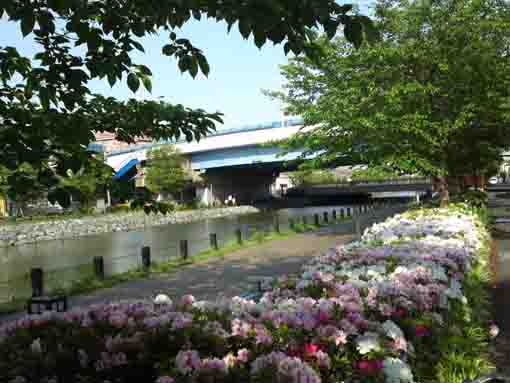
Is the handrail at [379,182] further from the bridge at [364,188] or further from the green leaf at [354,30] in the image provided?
the green leaf at [354,30]

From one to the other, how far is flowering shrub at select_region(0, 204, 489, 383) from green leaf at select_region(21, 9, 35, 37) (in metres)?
2.08

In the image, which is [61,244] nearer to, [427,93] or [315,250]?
[315,250]

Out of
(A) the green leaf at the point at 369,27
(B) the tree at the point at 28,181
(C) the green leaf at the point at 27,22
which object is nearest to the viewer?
(A) the green leaf at the point at 369,27

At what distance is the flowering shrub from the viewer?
9.88 ft

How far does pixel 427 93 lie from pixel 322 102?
355cm

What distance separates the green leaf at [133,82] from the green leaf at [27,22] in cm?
82

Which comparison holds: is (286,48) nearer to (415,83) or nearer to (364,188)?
(415,83)

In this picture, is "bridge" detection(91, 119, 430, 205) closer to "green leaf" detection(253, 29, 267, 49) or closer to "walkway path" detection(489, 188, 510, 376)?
"walkway path" detection(489, 188, 510, 376)

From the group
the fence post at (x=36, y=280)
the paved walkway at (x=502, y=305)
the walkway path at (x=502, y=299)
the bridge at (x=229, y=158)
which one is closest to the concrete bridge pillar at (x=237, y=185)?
the bridge at (x=229, y=158)

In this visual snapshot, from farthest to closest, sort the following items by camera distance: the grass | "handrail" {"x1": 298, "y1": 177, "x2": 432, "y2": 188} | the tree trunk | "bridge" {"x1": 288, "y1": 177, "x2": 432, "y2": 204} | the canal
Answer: "bridge" {"x1": 288, "y1": 177, "x2": 432, "y2": 204}
"handrail" {"x1": 298, "y1": 177, "x2": 432, "y2": 188}
the tree trunk
the canal
the grass

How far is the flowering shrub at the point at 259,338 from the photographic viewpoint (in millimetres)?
3012

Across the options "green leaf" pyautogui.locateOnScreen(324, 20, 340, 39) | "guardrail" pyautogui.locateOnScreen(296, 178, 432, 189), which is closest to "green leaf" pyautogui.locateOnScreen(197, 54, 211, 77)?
"green leaf" pyautogui.locateOnScreen(324, 20, 340, 39)

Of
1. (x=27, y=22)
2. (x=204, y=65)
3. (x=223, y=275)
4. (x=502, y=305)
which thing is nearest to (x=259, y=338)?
(x=204, y=65)

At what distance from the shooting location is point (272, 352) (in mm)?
3119
